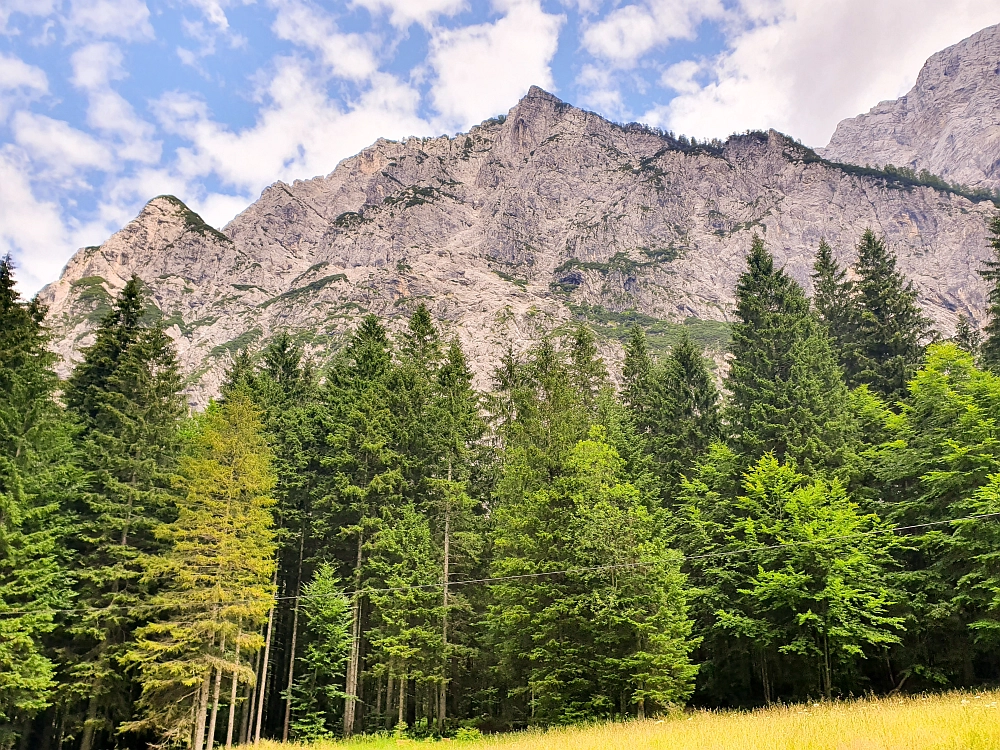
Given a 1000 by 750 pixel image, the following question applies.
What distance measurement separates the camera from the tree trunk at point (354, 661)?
2400 cm

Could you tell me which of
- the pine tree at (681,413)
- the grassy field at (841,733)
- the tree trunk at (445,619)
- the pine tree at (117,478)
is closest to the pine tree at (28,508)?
the pine tree at (117,478)

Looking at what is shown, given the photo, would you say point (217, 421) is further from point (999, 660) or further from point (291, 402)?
point (999, 660)

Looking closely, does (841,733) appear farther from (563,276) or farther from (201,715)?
(563,276)

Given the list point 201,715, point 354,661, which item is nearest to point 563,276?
point 354,661

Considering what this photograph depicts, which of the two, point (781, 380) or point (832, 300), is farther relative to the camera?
point (832, 300)

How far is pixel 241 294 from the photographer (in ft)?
603

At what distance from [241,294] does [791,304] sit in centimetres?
18230

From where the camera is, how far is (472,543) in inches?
1067

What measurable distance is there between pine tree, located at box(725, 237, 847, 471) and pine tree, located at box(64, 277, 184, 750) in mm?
24906

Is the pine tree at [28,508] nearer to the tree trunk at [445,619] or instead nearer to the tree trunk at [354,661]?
the tree trunk at [354,661]

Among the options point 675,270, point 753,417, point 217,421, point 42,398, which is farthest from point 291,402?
point 675,270

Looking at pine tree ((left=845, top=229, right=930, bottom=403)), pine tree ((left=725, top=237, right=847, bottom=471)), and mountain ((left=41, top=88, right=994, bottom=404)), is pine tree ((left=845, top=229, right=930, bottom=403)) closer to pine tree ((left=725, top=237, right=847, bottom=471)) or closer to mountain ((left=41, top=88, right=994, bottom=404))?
pine tree ((left=725, top=237, right=847, bottom=471))

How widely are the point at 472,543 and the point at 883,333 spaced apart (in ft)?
79.8

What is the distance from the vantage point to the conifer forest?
19250 mm
